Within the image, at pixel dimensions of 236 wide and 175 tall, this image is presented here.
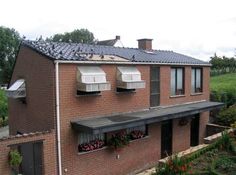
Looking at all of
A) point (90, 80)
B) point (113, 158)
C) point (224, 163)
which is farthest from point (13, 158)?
point (224, 163)

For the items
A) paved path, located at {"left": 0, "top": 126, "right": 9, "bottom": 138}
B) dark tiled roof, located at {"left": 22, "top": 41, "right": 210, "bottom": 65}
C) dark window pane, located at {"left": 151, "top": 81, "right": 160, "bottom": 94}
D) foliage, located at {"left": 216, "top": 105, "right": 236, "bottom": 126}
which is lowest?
paved path, located at {"left": 0, "top": 126, "right": 9, "bottom": 138}

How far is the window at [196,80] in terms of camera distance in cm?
2409

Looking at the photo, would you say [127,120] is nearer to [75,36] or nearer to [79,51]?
[79,51]

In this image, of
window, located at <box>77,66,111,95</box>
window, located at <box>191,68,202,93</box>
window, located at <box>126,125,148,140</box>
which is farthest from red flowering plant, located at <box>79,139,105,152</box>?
window, located at <box>191,68,202,93</box>

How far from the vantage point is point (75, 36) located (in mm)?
79688

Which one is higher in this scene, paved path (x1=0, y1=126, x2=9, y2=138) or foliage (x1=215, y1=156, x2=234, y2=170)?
foliage (x1=215, y1=156, x2=234, y2=170)

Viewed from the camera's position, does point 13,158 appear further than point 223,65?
No

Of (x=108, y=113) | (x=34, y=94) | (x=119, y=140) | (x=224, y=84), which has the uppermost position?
(x=34, y=94)

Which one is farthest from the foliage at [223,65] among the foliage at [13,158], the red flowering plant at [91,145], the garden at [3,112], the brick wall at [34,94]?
the foliage at [13,158]

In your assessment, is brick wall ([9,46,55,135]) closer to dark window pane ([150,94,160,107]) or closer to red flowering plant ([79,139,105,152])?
red flowering plant ([79,139,105,152])

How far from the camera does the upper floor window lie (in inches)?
867

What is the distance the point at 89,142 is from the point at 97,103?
6.70 ft

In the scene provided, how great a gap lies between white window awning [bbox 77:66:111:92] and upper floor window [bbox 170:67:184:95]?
725cm

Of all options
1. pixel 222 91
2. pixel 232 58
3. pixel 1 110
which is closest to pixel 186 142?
pixel 222 91
